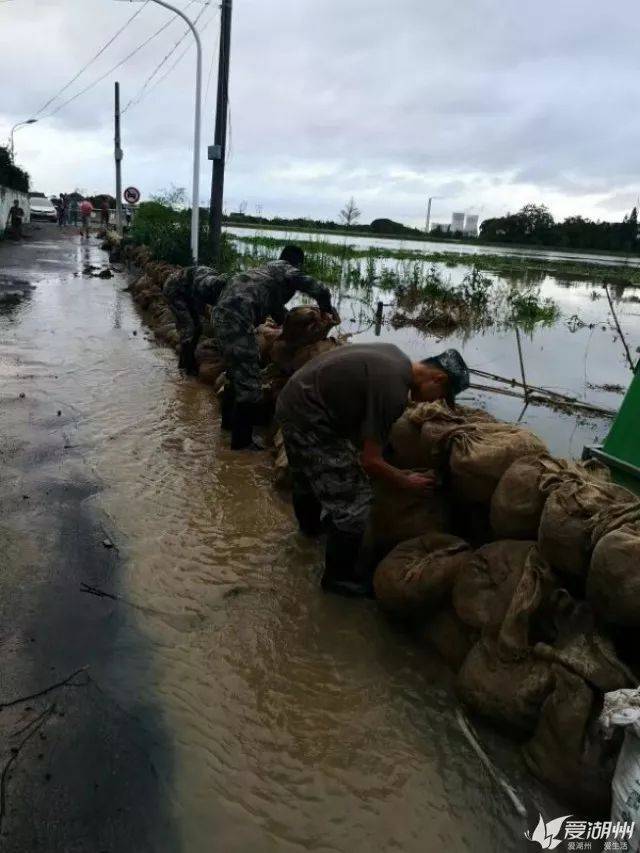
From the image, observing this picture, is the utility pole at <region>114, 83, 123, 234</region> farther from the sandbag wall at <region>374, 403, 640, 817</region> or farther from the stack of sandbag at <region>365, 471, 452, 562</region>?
the sandbag wall at <region>374, 403, 640, 817</region>

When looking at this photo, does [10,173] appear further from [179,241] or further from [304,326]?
[304,326]

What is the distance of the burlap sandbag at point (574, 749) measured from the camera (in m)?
1.86

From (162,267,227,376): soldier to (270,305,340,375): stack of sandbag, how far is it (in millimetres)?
1355

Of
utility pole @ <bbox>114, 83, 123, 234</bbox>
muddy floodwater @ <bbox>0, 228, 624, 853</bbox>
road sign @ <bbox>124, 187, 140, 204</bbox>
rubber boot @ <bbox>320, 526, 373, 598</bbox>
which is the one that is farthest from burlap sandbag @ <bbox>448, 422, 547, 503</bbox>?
utility pole @ <bbox>114, 83, 123, 234</bbox>

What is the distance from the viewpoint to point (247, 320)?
4.86 metres

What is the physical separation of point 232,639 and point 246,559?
69 centimetres

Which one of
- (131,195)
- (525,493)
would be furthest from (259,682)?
(131,195)

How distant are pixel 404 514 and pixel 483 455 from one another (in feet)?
1.70

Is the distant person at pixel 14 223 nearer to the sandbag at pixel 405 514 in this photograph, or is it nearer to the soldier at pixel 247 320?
the soldier at pixel 247 320

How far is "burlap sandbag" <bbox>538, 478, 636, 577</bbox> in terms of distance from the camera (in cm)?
222

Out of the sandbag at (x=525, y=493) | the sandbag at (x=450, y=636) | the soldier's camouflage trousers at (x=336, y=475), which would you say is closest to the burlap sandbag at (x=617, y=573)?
the sandbag at (x=525, y=493)

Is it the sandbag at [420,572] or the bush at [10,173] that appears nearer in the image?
the sandbag at [420,572]

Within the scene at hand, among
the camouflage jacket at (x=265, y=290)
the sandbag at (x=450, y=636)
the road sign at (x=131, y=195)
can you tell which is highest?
the road sign at (x=131, y=195)

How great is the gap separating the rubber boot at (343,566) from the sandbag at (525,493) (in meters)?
0.71
